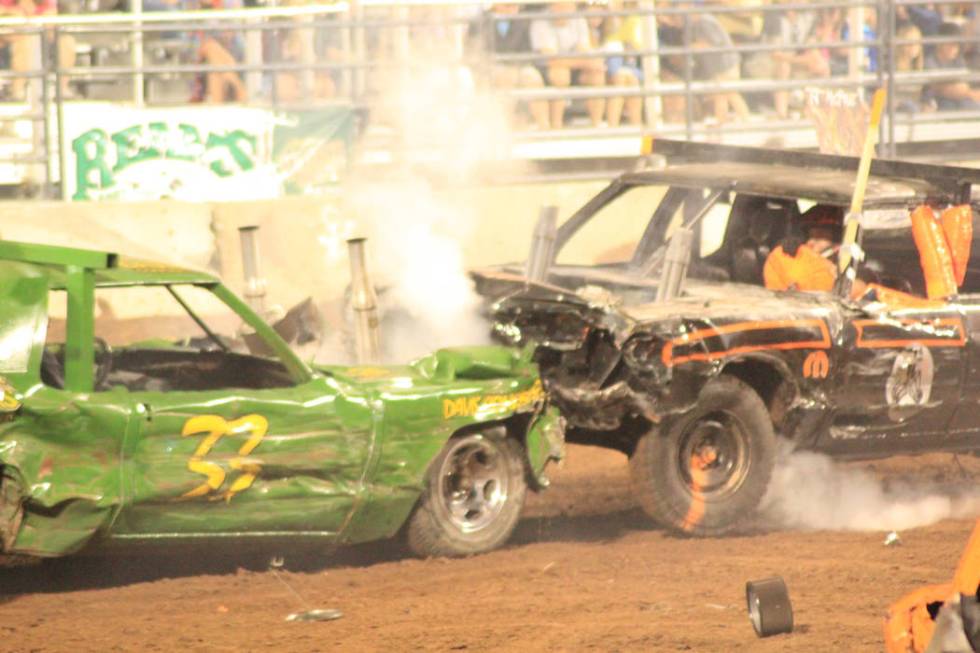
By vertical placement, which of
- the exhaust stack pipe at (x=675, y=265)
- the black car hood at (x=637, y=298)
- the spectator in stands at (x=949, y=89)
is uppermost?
the spectator in stands at (x=949, y=89)

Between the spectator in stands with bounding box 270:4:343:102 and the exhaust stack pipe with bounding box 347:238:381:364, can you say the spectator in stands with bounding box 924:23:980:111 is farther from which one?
the exhaust stack pipe with bounding box 347:238:381:364

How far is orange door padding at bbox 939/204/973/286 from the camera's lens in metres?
9.65

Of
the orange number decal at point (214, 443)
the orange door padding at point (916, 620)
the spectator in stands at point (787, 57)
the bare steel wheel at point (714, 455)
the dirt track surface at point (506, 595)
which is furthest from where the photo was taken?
the spectator in stands at point (787, 57)

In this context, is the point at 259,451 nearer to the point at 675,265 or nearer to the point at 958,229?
the point at 675,265

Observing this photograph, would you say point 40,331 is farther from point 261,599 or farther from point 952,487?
point 952,487

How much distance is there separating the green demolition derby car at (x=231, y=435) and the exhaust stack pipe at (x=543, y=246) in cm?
209

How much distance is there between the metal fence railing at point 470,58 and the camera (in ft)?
45.1

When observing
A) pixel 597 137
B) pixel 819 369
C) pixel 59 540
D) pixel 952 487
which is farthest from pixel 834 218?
pixel 597 137

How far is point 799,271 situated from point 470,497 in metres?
2.62

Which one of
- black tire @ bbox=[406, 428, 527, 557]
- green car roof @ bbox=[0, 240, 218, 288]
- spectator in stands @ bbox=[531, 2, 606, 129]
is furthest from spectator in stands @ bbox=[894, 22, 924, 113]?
green car roof @ bbox=[0, 240, 218, 288]

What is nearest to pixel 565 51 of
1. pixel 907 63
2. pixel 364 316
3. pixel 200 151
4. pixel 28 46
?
pixel 200 151

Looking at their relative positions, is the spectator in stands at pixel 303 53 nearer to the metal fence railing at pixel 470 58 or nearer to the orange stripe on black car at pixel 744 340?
the metal fence railing at pixel 470 58

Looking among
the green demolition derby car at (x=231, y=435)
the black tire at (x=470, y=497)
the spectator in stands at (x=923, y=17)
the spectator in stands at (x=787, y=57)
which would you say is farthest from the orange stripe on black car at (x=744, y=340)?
the spectator in stands at (x=923, y=17)

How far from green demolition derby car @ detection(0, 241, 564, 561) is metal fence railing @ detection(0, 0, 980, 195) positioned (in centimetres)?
563
